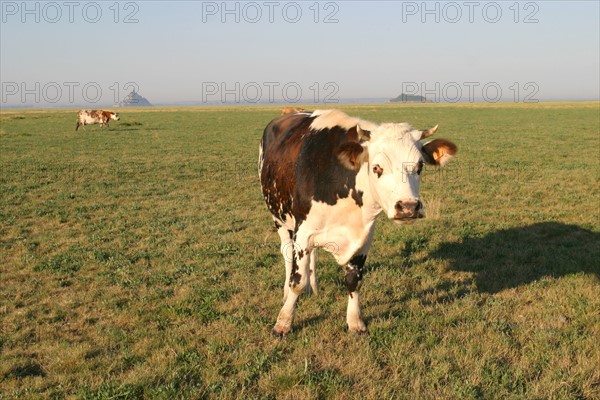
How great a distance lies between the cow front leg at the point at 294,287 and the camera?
5168 millimetres

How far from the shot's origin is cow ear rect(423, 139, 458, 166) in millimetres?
4625

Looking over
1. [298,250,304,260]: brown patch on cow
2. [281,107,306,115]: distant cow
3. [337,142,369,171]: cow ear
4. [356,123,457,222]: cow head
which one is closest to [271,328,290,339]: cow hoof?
[298,250,304,260]: brown patch on cow

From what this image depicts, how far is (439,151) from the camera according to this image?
15.3ft

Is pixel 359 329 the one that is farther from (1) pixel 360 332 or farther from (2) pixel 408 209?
(2) pixel 408 209

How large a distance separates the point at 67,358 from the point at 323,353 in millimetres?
2522

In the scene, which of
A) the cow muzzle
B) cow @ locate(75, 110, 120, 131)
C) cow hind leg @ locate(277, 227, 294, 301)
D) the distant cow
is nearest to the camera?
the cow muzzle

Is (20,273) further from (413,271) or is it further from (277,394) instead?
(413,271)

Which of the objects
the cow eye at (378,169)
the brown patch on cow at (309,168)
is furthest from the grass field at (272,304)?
the cow eye at (378,169)

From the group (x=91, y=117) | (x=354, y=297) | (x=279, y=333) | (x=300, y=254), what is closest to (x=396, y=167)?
(x=300, y=254)

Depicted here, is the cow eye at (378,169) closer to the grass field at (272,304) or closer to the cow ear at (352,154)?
the cow ear at (352,154)

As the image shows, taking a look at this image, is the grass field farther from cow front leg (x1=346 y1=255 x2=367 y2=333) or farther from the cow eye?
the cow eye

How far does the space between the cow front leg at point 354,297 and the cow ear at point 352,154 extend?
48.9 inches

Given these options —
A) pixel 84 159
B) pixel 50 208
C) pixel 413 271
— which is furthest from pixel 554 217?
pixel 84 159

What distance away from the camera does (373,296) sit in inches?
246
